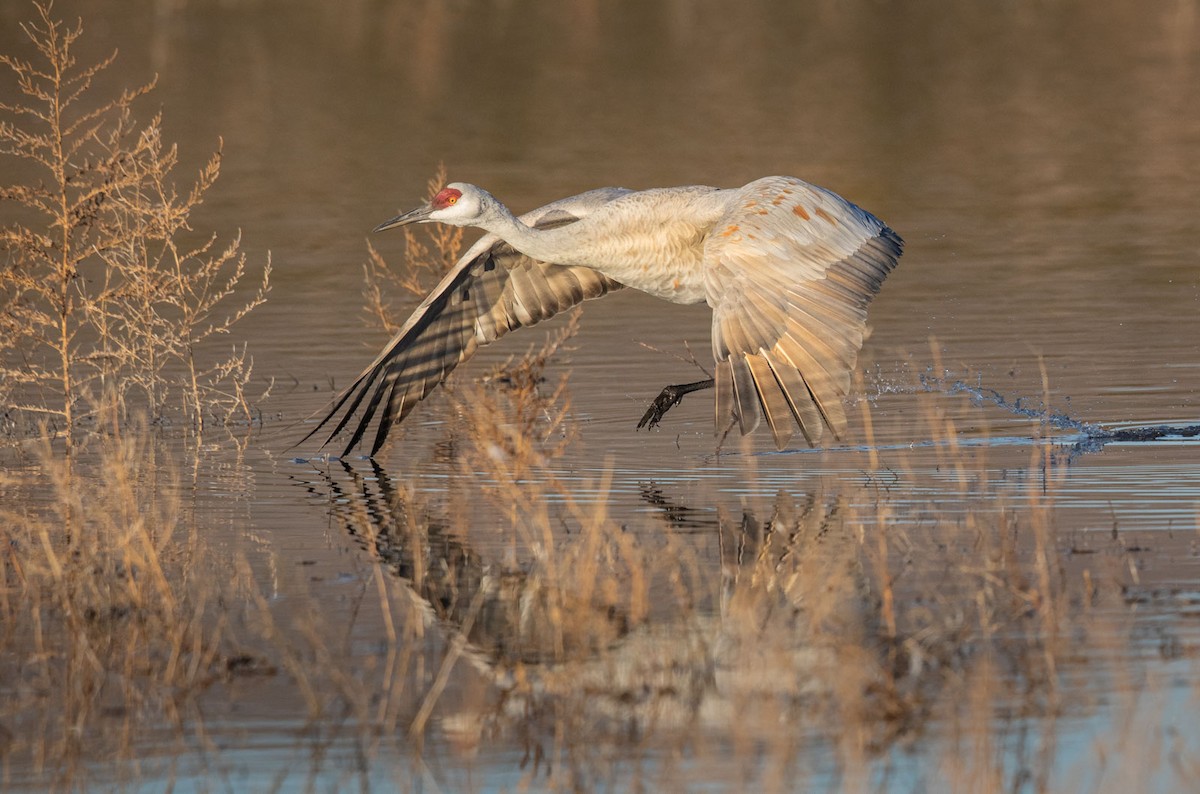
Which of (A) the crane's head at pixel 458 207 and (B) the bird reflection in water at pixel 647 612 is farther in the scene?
(A) the crane's head at pixel 458 207

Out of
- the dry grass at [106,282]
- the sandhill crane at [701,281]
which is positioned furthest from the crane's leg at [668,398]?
the dry grass at [106,282]

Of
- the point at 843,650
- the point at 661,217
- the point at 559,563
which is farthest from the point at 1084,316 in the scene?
the point at 843,650

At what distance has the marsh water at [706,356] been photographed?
5.26m

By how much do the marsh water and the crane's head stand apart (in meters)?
1.14

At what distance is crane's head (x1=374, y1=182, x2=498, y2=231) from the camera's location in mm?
9461

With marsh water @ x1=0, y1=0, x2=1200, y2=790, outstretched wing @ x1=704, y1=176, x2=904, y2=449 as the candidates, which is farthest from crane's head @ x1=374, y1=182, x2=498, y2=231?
outstretched wing @ x1=704, y1=176, x2=904, y2=449

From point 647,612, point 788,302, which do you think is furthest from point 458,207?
point 647,612

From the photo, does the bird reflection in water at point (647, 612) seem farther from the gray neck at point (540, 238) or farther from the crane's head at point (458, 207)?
the crane's head at point (458, 207)

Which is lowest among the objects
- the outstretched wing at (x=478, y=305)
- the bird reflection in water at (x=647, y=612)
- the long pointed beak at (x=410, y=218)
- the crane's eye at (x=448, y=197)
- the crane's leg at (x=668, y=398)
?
the bird reflection in water at (x=647, y=612)

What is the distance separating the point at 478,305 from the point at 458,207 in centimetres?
91

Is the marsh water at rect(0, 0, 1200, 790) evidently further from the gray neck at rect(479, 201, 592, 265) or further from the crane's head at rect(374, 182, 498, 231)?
the crane's head at rect(374, 182, 498, 231)

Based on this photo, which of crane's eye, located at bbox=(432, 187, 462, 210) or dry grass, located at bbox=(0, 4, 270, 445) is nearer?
crane's eye, located at bbox=(432, 187, 462, 210)

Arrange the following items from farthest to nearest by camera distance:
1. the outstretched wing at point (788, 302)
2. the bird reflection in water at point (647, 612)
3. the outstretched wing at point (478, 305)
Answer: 1. the outstretched wing at point (478, 305)
2. the outstretched wing at point (788, 302)
3. the bird reflection in water at point (647, 612)

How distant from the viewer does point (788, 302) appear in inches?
314
